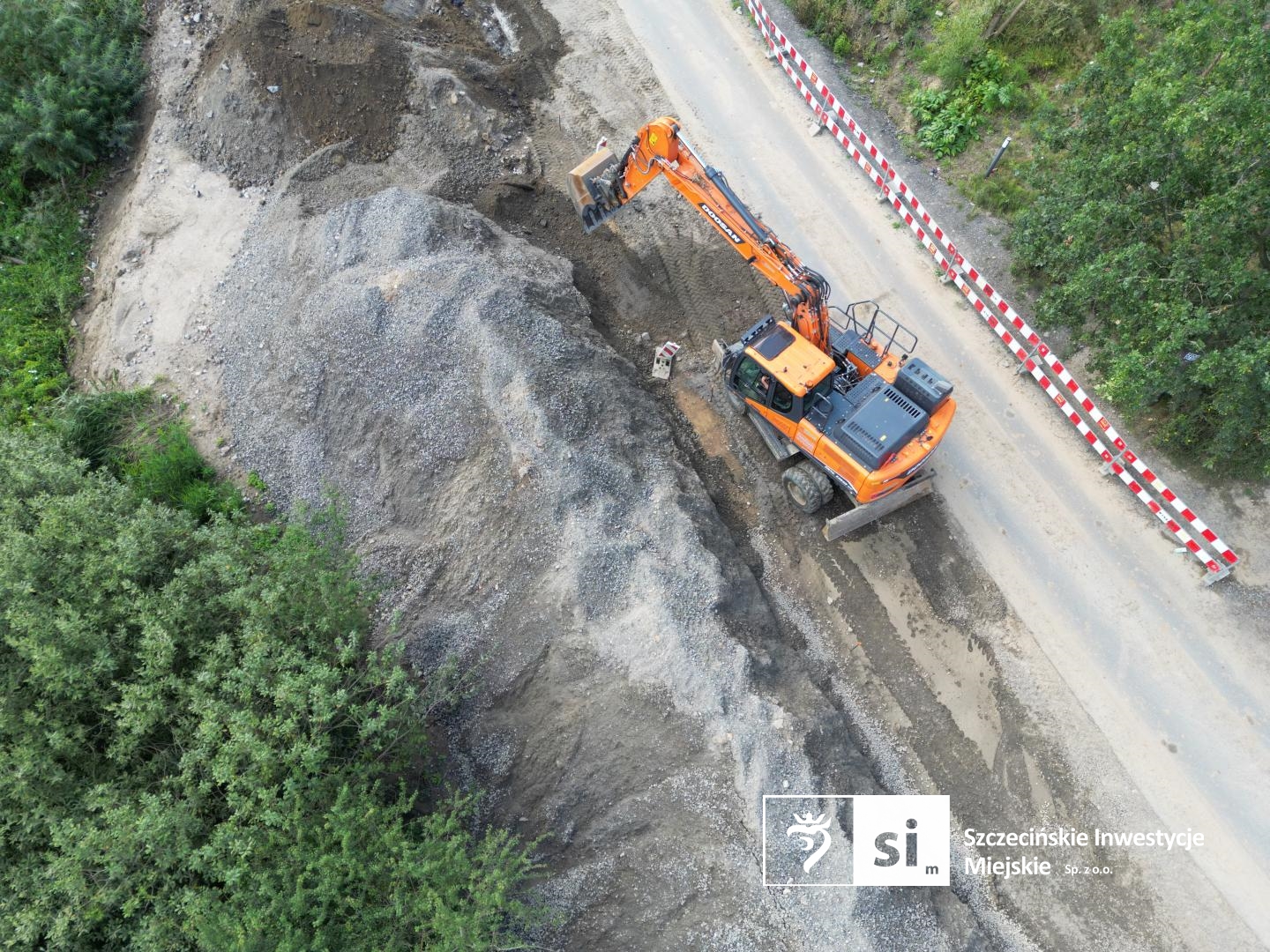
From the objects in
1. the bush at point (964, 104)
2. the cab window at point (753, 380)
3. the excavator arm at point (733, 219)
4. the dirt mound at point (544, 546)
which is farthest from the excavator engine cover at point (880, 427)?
the bush at point (964, 104)

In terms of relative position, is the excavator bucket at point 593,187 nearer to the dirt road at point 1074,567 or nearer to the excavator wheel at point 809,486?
the dirt road at point 1074,567

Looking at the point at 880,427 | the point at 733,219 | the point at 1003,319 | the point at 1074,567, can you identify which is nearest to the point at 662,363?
the point at 733,219

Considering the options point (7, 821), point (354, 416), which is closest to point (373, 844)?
point (7, 821)

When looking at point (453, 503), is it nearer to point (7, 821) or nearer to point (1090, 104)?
point (7, 821)

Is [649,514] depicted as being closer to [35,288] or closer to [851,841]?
[851,841]

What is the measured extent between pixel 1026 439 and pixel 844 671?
21.9 ft

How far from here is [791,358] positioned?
14.6 m

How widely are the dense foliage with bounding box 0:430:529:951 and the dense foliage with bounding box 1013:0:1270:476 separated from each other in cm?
1404

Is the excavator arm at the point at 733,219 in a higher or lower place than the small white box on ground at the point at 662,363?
higher

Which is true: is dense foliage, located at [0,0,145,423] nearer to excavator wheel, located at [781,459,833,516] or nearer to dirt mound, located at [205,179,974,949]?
dirt mound, located at [205,179,974,949]

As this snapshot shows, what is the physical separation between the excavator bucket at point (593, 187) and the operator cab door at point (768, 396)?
16.4 ft

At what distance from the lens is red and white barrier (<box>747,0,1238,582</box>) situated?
48.1 feet

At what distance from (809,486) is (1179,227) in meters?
8.91

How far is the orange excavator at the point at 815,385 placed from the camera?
14.0m
